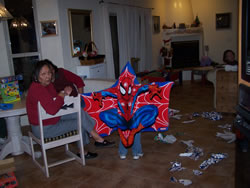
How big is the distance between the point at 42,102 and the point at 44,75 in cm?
35

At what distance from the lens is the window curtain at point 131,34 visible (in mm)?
5945

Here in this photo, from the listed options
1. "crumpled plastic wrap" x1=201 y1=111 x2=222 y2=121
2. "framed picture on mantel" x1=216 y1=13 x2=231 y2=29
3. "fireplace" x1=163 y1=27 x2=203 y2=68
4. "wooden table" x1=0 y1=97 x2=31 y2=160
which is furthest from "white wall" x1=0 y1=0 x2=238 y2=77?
"crumpled plastic wrap" x1=201 y1=111 x2=222 y2=121

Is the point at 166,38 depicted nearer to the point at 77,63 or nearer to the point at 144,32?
the point at 144,32

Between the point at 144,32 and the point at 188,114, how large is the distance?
11.4ft

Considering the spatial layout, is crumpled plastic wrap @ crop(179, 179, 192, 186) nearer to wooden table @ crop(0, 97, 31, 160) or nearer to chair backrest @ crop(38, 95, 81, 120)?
chair backrest @ crop(38, 95, 81, 120)

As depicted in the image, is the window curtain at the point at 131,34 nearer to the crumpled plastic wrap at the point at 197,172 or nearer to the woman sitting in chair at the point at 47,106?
the woman sitting in chair at the point at 47,106

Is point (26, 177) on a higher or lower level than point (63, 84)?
lower

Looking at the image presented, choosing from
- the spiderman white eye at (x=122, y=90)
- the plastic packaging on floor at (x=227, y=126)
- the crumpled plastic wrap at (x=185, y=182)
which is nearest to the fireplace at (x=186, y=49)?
the plastic packaging on floor at (x=227, y=126)

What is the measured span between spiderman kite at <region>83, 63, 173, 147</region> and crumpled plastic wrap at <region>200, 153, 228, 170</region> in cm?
55

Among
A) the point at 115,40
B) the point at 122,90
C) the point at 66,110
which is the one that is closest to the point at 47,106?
the point at 66,110

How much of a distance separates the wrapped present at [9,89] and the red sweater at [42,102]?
0.65 meters

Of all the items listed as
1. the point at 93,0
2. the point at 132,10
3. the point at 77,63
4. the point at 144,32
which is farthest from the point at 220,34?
the point at 77,63

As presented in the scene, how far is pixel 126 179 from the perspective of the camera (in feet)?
8.79

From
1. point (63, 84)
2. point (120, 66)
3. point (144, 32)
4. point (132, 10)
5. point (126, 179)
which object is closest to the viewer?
point (126, 179)
